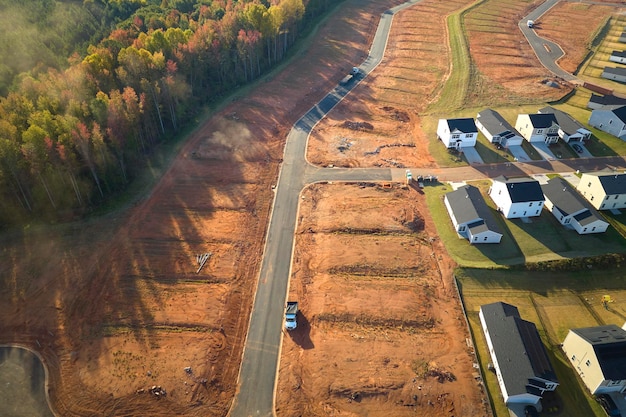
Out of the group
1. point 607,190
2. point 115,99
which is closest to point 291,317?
point 115,99

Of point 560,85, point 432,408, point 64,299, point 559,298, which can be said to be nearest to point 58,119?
point 64,299

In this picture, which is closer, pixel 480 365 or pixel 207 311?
pixel 480 365

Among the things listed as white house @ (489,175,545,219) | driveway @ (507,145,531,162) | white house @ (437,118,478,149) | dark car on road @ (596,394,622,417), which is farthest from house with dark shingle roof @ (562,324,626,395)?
white house @ (437,118,478,149)

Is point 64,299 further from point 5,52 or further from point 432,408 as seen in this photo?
point 5,52

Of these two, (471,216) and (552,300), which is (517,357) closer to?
(552,300)

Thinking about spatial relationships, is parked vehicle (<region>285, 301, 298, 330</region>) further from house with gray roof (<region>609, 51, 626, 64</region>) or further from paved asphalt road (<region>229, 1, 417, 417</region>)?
house with gray roof (<region>609, 51, 626, 64</region>)

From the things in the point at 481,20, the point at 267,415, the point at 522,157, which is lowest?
the point at 267,415

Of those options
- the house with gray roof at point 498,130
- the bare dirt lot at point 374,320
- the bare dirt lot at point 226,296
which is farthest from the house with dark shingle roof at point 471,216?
the house with gray roof at point 498,130
